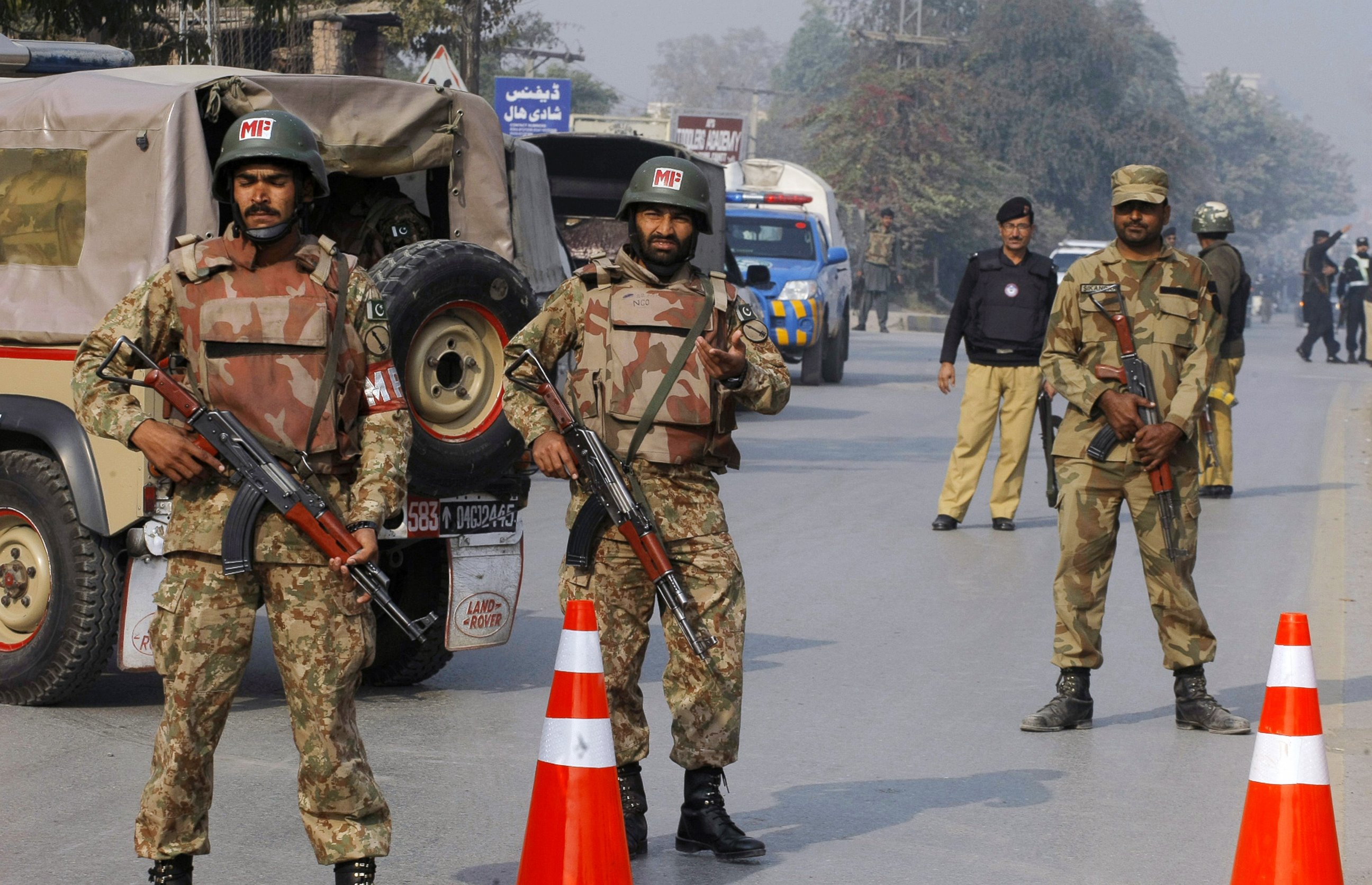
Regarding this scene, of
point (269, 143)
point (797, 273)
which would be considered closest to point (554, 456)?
point (269, 143)

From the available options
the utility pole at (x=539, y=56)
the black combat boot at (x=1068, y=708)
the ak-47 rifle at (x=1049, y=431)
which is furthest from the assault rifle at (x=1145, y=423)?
the utility pole at (x=539, y=56)

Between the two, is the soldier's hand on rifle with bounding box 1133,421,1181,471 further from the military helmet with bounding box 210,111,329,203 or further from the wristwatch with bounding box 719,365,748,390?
the military helmet with bounding box 210,111,329,203

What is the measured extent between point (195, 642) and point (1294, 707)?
2481mm

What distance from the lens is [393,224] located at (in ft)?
25.7

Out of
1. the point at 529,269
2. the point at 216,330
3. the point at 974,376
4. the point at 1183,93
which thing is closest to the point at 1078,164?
the point at 1183,93

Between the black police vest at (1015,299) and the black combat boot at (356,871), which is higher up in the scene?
the black police vest at (1015,299)

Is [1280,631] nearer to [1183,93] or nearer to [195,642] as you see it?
[195,642]

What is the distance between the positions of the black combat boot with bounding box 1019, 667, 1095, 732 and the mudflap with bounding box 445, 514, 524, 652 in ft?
6.23

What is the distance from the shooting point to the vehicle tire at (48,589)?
641cm

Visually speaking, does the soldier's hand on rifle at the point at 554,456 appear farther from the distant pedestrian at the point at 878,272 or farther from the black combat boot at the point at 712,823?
the distant pedestrian at the point at 878,272

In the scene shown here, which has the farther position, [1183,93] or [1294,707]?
[1183,93]

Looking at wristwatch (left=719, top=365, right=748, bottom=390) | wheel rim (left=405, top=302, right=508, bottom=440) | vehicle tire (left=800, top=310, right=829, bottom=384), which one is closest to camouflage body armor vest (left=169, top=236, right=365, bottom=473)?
wristwatch (left=719, top=365, right=748, bottom=390)

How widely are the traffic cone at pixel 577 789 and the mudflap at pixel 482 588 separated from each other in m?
2.54

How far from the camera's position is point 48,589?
6578mm
